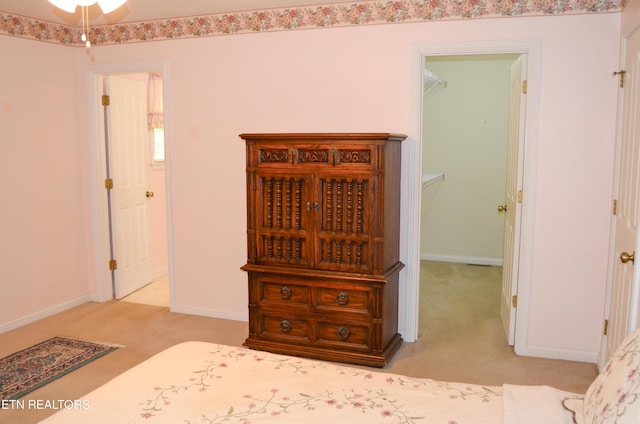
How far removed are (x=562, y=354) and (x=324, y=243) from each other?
5.77ft

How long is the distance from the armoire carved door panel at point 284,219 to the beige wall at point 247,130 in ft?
2.16

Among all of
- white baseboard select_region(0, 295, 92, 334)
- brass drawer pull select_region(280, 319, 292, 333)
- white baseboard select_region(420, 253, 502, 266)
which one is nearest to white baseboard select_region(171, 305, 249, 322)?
brass drawer pull select_region(280, 319, 292, 333)

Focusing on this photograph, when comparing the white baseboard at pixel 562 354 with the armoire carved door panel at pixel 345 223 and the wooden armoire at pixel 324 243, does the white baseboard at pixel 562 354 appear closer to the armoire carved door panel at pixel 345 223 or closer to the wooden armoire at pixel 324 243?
the wooden armoire at pixel 324 243

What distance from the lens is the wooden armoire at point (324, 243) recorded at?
334 cm

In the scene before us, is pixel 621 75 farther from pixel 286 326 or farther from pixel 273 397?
pixel 273 397

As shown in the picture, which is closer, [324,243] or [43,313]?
[324,243]

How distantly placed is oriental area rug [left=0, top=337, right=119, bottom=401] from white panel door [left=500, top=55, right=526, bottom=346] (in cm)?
281

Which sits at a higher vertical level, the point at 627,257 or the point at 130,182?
the point at 130,182

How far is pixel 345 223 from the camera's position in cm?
340

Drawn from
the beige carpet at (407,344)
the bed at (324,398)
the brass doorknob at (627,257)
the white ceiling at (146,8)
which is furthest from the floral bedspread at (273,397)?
the white ceiling at (146,8)

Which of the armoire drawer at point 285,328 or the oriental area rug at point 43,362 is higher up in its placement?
the armoire drawer at point 285,328

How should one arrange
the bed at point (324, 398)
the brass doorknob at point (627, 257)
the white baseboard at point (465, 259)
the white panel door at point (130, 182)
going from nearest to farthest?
the bed at point (324, 398)
the brass doorknob at point (627, 257)
the white panel door at point (130, 182)
the white baseboard at point (465, 259)

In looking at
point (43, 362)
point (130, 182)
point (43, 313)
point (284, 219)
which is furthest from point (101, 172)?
point (284, 219)

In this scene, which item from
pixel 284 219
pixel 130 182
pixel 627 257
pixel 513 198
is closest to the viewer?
pixel 627 257
